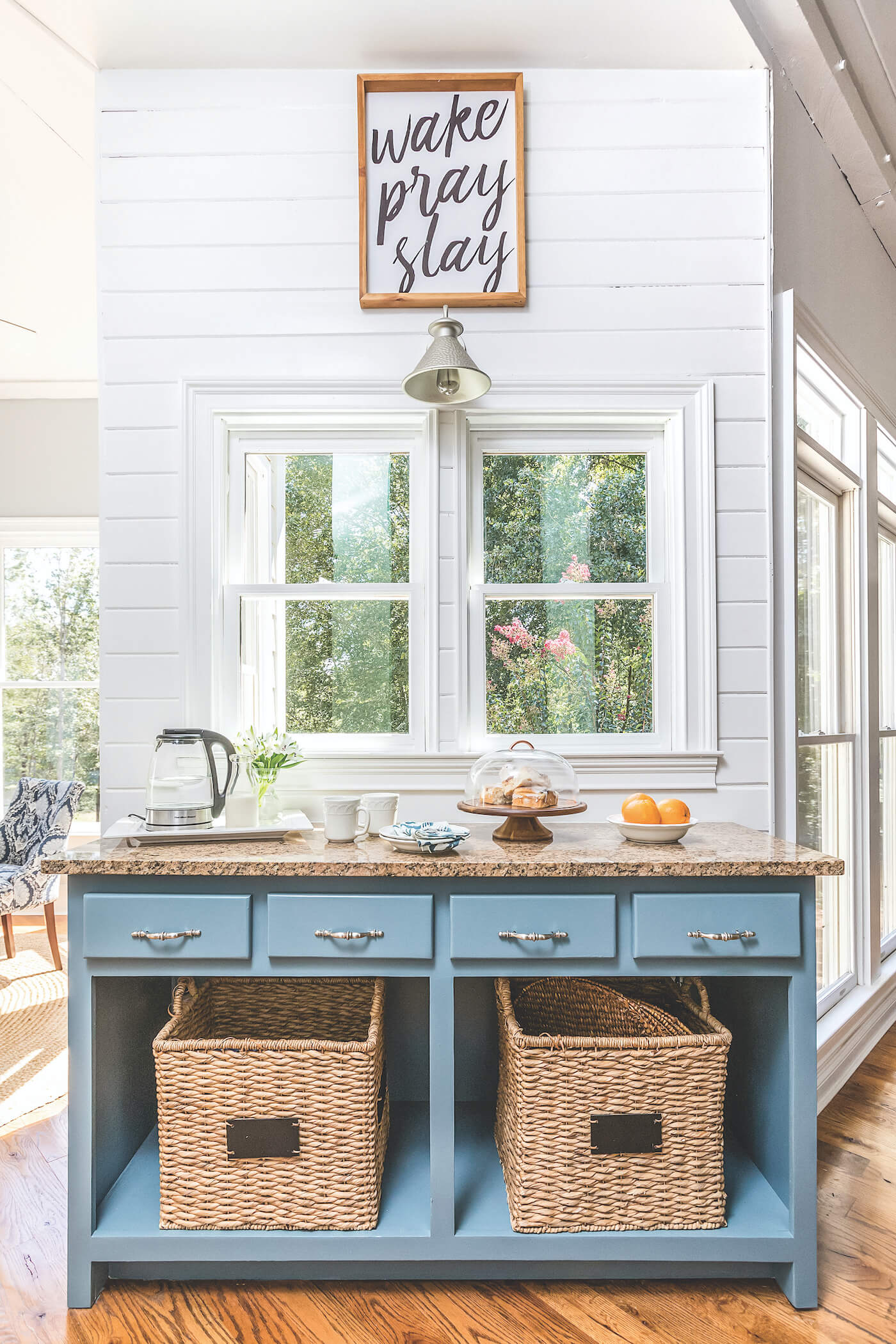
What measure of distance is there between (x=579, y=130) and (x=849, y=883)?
8.47 feet

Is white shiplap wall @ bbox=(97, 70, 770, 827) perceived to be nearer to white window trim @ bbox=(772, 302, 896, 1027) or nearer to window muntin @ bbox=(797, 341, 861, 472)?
white window trim @ bbox=(772, 302, 896, 1027)

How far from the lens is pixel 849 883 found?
9.27 feet

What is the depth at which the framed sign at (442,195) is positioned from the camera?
2.15 meters

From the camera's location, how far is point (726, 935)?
5.32ft

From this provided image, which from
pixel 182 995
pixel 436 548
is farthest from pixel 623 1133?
pixel 436 548

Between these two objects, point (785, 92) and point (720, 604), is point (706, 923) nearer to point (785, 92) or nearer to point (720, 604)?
point (720, 604)

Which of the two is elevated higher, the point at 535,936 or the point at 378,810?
the point at 378,810

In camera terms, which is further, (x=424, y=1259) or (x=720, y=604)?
(x=720, y=604)

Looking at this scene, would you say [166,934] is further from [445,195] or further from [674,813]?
[445,195]

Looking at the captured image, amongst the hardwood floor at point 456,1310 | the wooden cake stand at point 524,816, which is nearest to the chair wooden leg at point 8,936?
the hardwood floor at point 456,1310

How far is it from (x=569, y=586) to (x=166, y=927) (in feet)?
4.43

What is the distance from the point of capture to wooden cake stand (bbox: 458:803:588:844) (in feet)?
5.83

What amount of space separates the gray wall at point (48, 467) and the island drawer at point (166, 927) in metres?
3.47

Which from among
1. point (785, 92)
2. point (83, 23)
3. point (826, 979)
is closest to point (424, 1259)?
point (826, 979)
